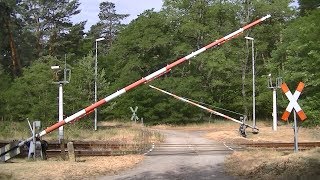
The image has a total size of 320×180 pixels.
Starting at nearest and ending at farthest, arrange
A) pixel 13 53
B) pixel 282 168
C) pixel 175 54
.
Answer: pixel 282 168 → pixel 175 54 → pixel 13 53

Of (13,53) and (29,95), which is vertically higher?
(13,53)

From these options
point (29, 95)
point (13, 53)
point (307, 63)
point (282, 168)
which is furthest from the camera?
point (13, 53)

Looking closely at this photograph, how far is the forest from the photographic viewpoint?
49.1 m

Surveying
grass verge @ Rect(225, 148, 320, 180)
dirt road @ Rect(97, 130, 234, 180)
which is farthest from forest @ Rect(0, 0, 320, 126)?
grass verge @ Rect(225, 148, 320, 180)

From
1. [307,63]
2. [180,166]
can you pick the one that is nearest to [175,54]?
[307,63]

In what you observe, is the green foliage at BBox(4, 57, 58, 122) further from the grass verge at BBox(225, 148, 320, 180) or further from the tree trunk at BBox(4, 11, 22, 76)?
the grass verge at BBox(225, 148, 320, 180)

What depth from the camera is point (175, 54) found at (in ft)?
204

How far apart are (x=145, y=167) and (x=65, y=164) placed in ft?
8.91

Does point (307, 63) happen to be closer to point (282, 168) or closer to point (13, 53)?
point (282, 168)

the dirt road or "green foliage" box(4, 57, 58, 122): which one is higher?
"green foliage" box(4, 57, 58, 122)

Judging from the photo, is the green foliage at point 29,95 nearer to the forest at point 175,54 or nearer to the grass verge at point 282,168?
the forest at point 175,54

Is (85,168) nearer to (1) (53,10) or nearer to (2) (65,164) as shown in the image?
(2) (65,164)

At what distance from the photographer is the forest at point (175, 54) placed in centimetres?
4906

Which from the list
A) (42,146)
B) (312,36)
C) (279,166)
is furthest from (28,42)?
(279,166)
